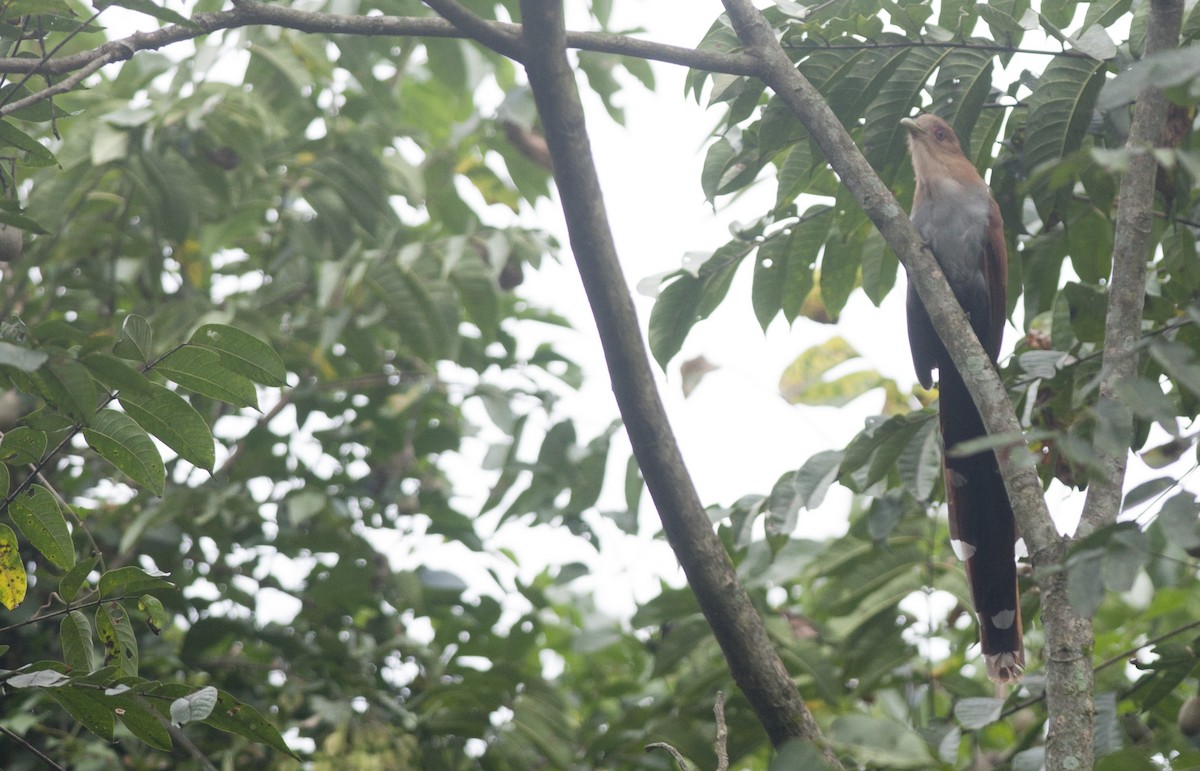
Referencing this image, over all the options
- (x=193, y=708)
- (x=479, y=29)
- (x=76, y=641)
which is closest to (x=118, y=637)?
(x=76, y=641)

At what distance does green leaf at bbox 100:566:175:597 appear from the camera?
154 cm

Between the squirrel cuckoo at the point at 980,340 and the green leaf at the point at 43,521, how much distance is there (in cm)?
155

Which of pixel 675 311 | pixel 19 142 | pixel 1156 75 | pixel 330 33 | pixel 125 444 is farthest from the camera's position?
pixel 675 311

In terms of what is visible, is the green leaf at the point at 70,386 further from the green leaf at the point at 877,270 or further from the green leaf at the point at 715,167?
the green leaf at the point at 877,270

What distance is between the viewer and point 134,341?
5.02 feet

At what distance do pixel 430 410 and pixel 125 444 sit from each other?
77.4 inches

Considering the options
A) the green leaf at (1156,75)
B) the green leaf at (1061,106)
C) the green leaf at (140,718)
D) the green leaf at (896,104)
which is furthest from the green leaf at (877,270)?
the green leaf at (140,718)

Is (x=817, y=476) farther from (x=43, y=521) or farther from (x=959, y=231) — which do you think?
(x=43, y=521)

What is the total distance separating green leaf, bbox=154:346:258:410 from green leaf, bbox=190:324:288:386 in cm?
1

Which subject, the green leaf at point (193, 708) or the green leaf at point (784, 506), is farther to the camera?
the green leaf at point (784, 506)

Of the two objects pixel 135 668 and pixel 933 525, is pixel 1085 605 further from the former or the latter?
pixel 933 525

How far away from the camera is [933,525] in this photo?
8.81ft

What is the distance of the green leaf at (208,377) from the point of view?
62.6 inches

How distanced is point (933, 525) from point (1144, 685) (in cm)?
72
